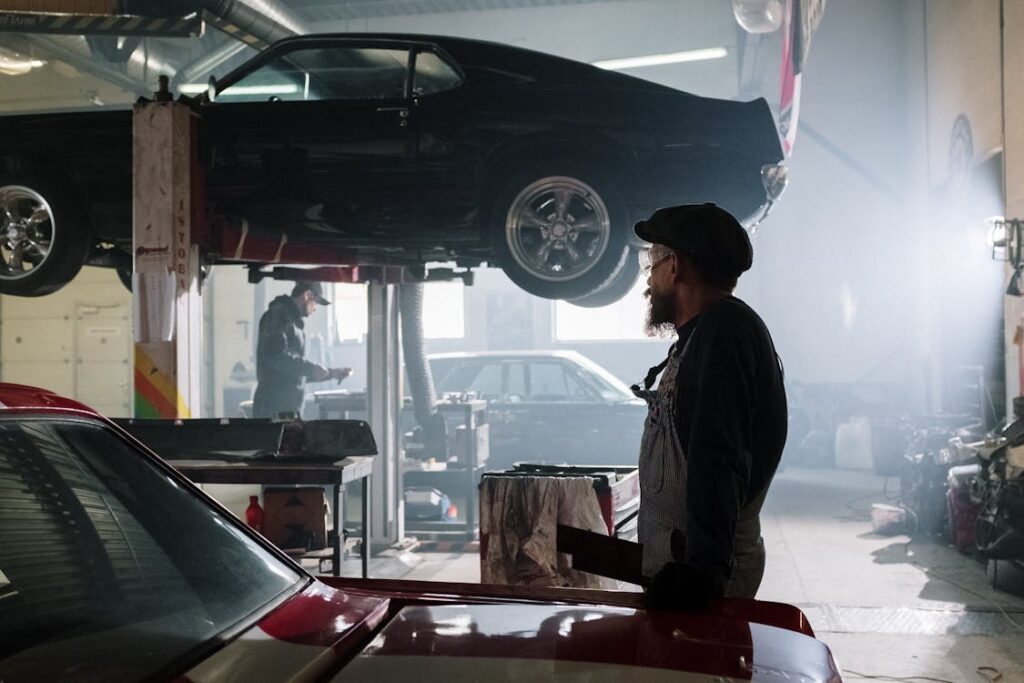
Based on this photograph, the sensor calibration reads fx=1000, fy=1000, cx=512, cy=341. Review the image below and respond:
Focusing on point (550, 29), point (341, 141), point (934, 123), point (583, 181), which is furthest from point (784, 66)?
point (550, 29)

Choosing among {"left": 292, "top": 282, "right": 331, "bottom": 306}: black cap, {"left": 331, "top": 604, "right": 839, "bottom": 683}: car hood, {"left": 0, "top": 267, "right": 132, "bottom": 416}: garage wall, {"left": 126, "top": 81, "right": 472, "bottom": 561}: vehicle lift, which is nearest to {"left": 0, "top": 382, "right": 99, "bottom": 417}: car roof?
{"left": 331, "top": 604, "right": 839, "bottom": 683}: car hood

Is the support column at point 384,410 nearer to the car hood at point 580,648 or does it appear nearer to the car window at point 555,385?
the car window at point 555,385

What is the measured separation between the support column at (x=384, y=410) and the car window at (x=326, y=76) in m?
1.54

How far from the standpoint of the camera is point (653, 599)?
157 cm

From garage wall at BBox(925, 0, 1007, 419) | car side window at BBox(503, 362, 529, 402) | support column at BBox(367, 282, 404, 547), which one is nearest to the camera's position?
support column at BBox(367, 282, 404, 547)

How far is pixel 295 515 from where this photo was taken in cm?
529

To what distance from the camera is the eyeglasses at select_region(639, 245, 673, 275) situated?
213 centimetres

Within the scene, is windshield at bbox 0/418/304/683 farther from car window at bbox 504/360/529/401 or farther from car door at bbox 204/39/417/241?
car window at bbox 504/360/529/401

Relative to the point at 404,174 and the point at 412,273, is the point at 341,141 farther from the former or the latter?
the point at 412,273

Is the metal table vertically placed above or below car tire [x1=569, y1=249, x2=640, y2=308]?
below

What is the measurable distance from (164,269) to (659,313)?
9.82 feet

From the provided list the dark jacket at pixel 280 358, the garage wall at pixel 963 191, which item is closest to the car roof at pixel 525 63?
the dark jacket at pixel 280 358

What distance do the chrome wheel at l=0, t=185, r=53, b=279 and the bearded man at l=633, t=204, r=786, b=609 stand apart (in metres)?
3.74

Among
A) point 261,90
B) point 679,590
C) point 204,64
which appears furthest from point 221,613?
point 204,64
